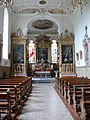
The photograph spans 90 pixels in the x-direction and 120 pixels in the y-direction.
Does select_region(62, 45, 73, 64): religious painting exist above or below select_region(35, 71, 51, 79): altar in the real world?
above

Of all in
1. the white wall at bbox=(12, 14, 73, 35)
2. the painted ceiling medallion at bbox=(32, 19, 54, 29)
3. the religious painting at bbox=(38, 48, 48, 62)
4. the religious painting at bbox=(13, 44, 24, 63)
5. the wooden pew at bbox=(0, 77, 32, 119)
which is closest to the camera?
the wooden pew at bbox=(0, 77, 32, 119)

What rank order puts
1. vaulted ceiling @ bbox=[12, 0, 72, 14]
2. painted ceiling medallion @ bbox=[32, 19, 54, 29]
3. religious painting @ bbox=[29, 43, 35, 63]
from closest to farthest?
1. vaulted ceiling @ bbox=[12, 0, 72, 14]
2. painted ceiling medallion @ bbox=[32, 19, 54, 29]
3. religious painting @ bbox=[29, 43, 35, 63]

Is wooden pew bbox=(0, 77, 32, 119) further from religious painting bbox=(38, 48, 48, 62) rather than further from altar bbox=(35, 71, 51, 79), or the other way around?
religious painting bbox=(38, 48, 48, 62)

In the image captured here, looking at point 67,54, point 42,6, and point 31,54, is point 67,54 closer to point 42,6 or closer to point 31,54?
point 42,6

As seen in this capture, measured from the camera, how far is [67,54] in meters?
20.0

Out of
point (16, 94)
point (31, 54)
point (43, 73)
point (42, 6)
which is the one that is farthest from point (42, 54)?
point (16, 94)

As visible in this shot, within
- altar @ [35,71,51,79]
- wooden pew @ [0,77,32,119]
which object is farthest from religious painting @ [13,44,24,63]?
wooden pew @ [0,77,32,119]

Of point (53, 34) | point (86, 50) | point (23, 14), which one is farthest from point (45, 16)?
point (86, 50)

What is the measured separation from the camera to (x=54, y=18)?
67.3 ft

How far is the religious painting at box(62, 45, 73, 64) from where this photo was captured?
20.0 metres

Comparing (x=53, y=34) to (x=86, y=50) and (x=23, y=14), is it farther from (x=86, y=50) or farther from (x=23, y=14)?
(x=86, y=50)

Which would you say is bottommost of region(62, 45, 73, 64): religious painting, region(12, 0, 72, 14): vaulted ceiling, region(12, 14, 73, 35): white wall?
region(62, 45, 73, 64): religious painting

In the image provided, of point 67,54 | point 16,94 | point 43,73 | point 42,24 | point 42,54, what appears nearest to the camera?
point 16,94

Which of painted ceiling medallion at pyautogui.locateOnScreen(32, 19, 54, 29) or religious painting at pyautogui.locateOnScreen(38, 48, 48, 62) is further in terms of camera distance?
religious painting at pyautogui.locateOnScreen(38, 48, 48, 62)
